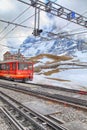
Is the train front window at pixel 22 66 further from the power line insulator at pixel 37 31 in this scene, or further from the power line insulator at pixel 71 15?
the power line insulator at pixel 71 15

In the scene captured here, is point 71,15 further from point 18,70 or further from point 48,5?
Answer: point 18,70

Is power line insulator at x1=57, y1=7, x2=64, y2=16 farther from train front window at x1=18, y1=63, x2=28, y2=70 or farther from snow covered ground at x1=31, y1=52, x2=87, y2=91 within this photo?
train front window at x1=18, y1=63, x2=28, y2=70

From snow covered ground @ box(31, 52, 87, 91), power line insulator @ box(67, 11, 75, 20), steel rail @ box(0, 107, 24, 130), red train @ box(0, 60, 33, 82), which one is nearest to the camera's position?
steel rail @ box(0, 107, 24, 130)

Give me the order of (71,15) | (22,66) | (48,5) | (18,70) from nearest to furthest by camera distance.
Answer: (48,5) → (71,15) → (18,70) → (22,66)

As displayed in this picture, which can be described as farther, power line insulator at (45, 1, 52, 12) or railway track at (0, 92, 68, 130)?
power line insulator at (45, 1, 52, 12)

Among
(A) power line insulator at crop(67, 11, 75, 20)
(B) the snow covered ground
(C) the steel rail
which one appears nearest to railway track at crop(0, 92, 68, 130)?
(C) the steel rail

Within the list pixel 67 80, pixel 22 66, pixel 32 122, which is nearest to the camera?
pixel 32 122

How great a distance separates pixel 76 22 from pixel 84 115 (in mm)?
17536

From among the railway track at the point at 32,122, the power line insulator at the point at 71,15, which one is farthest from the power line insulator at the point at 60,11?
the railway track at the point at 32,122

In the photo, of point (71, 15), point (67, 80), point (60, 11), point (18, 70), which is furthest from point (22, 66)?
point (67, 80)

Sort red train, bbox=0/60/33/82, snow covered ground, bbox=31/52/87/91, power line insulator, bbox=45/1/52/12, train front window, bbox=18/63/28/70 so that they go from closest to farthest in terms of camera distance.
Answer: power line insulator, bbox=45/1/52/12, snow covered ground, bbox=31/52/87/91, red train, bbox=0/60/33/82, train front window, bbox=18/63/28/70

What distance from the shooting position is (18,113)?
36.2 feet

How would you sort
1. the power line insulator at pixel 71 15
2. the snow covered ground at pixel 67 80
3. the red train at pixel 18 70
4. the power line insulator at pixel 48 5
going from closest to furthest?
the power line insulator at pixel 48 5, the power line insulator at pixel 71 15, the snow covered ground at pixel 67 80, the red train at pixel 18 70

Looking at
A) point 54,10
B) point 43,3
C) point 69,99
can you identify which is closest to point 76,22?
point 54,10
